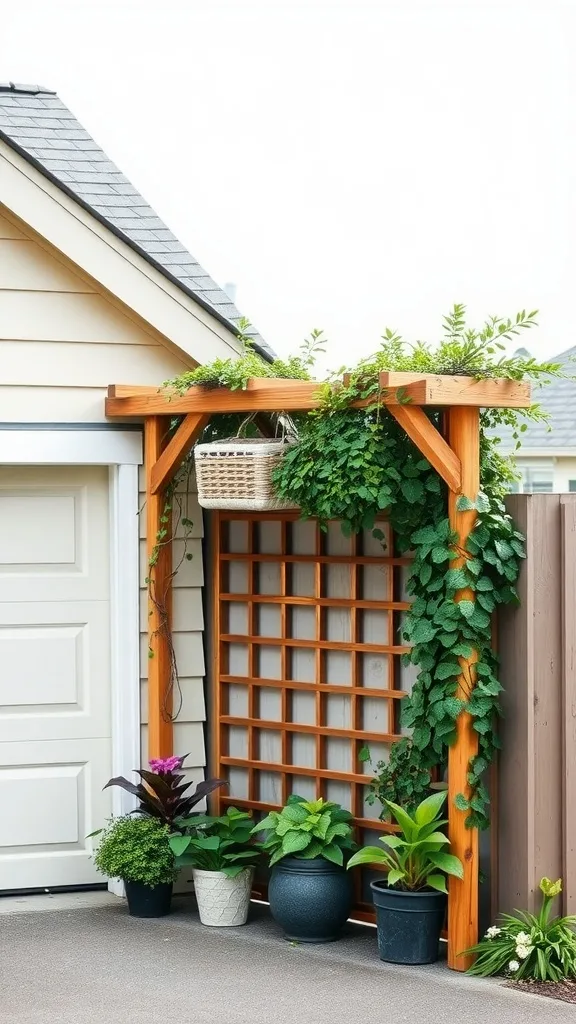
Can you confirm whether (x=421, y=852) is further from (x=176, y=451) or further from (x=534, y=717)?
(x=176, y=451)

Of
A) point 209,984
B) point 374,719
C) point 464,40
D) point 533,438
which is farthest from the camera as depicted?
point 464,40

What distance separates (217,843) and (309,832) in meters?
0.46

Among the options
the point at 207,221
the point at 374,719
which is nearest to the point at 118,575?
the point at 374,719

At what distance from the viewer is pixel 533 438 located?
15172 mm

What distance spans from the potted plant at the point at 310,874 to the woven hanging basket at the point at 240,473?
1.24 meters

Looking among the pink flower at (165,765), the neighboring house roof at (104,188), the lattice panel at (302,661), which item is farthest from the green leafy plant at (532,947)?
the neighboring house roof at (104,188)

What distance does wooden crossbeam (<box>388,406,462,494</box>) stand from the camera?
4.46 m

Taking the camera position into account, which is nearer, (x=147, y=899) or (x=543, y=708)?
(x=543, y=708)

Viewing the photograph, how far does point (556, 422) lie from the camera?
1503 centimetres

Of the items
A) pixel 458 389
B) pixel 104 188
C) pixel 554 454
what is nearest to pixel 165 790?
pixel 458 389

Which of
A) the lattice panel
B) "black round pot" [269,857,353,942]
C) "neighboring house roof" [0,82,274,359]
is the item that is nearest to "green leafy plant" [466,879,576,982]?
"black round pot" [269,857,353,942]

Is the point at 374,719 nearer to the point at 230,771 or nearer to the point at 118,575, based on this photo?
the point at 230,771

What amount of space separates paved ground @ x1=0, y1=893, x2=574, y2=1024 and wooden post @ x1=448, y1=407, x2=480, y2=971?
0.53 ft

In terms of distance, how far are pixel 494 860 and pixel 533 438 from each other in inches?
431
